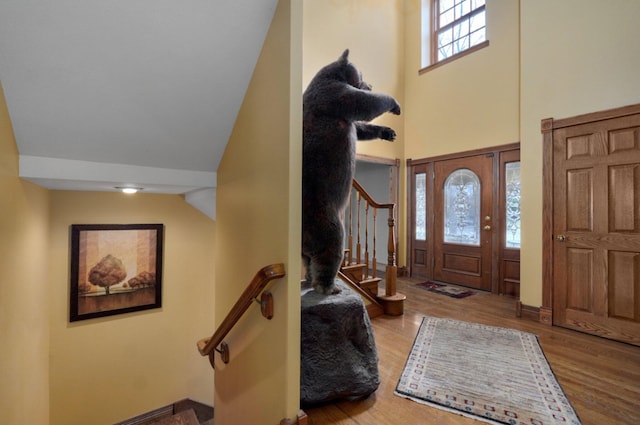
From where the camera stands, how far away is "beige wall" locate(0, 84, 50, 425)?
1.43 metres

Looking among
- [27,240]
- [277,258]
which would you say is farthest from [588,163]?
[27,240]

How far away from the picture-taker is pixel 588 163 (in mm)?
2543

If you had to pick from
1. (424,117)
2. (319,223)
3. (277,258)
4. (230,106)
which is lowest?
(277,258)

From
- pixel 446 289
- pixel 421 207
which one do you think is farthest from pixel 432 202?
pixel 446 289

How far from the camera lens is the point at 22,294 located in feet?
5.83

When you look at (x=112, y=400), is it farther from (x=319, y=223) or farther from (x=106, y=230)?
(x=319, y=223)

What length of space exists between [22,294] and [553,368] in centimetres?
349

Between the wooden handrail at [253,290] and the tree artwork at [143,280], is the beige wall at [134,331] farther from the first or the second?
the wooden handrail at [253,290]

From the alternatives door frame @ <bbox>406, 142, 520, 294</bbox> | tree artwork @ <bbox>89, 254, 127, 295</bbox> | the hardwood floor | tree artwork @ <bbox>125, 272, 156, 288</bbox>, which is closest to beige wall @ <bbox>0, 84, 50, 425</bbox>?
tree artwork @ <bbox>89, 254, 127, 295</bbox>

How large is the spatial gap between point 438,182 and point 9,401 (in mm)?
4775

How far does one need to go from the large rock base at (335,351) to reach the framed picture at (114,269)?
6.91 feet

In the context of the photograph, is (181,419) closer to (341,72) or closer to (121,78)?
(121,78)

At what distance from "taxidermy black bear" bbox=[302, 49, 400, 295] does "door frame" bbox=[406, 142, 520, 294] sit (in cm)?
291

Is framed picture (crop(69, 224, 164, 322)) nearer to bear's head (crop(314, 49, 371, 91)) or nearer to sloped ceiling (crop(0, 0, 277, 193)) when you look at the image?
sloped ceiling (crop(0, 0, 277, 193))
